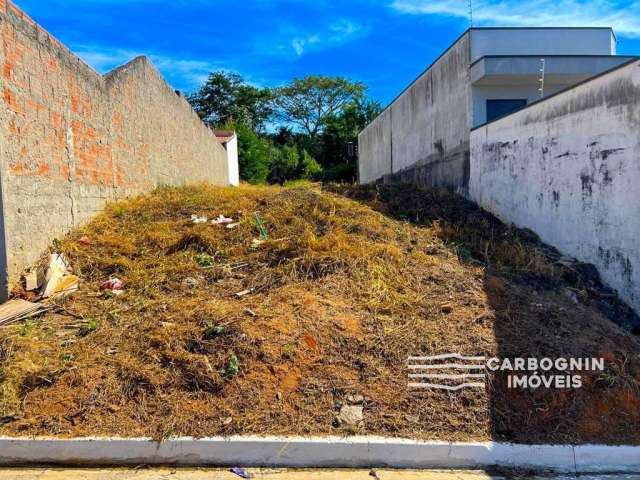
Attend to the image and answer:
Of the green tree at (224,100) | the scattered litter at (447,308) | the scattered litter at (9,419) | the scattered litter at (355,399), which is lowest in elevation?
the scattered litter at (355,399)

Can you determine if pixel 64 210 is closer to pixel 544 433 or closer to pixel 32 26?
pixel 32 26

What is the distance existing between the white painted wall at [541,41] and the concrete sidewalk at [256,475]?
917 cm

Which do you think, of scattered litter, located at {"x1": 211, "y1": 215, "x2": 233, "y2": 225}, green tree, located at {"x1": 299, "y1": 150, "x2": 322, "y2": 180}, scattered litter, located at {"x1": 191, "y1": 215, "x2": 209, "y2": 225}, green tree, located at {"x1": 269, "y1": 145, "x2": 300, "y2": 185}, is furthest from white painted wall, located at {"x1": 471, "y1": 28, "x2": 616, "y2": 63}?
green tree, located at {"x1": 269, "y1": 145, "x2": 300, "y2": 185}

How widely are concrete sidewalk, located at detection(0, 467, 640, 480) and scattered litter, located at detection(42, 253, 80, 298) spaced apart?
211 centimetres

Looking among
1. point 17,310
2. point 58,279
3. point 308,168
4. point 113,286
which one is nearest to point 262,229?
point 113,286

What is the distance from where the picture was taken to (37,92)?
5.51 m

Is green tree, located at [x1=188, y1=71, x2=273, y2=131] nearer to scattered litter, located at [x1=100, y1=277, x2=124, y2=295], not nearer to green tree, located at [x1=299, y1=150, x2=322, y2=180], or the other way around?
green tree, located at [x1=299, y1=150, x2=322, y2=180]

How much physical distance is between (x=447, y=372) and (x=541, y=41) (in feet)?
32.4

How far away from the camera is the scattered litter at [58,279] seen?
4.92 metres

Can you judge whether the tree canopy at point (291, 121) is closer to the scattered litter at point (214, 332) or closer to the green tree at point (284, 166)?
the green tree at point (284, 166)

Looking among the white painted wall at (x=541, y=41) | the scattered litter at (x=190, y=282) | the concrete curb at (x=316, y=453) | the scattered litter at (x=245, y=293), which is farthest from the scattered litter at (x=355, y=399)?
the white painted wall at (x=541, y=41)

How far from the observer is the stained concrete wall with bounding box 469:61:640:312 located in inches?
223

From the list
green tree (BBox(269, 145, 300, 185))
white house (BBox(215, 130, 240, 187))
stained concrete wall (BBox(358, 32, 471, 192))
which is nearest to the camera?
→ stained concrete wall (BBox(358, 32, 471, 192))

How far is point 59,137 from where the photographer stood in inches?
233
